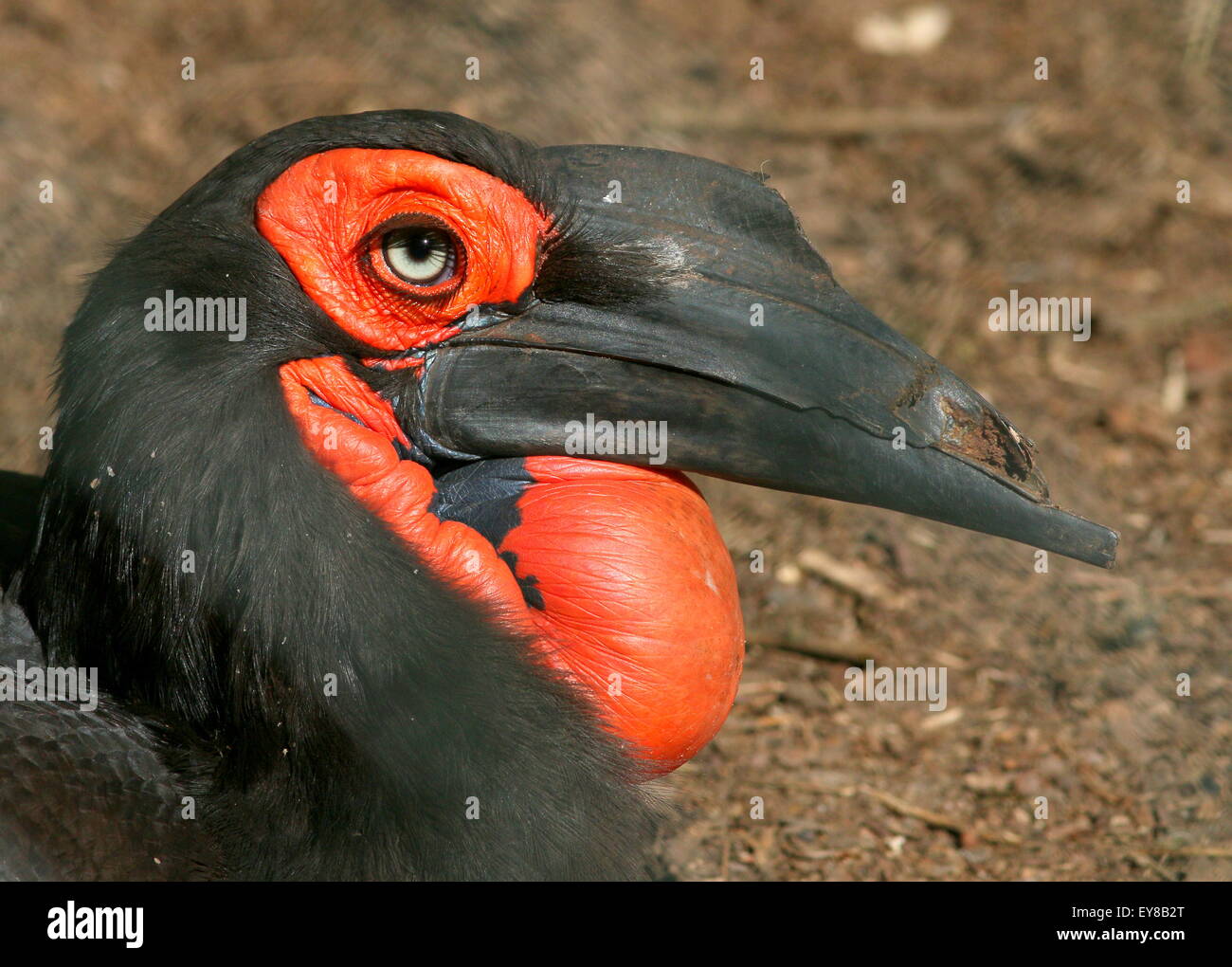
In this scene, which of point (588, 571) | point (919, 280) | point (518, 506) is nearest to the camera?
point (588, 571)

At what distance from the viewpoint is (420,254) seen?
8.11 ft

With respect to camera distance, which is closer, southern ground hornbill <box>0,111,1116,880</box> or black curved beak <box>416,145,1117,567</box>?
southern ground hornbill <box>0,111,1116,880</box>

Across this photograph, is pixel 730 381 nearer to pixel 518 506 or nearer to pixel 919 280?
pixel 518 506

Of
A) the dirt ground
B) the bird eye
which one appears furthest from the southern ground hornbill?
the dirt ground

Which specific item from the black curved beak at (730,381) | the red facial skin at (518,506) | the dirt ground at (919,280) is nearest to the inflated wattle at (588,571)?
the red facial skin at (518,506)

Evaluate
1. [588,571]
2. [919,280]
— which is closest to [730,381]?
[588,571]

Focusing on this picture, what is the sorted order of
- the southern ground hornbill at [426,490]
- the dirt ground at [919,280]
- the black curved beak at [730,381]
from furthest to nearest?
the dirt ground at [919,280], the black curved beak at [730,381], the southern ground hornbill at [426,490]

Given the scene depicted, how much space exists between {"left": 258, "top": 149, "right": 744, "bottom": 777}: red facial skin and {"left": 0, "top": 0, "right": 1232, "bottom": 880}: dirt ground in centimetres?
37

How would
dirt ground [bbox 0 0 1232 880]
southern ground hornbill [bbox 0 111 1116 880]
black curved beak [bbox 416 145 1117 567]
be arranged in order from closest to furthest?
1. southern ground hornbill [bbox 0 111 1116 880]
2. black curved beak [bbox 416 145 1117 567]
3. dirt ground [bbox 0 0 1232 880]

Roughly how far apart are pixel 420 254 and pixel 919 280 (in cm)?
311

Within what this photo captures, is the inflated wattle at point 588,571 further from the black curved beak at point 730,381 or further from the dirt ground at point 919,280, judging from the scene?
the dirt ground at point 919,280

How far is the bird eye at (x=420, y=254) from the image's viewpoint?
2455mm

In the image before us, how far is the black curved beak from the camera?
2.45 meters

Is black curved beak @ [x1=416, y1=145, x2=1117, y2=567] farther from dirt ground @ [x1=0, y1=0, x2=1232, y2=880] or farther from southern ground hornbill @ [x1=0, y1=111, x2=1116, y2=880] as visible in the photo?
dirt ground @ [x1=0, y1=0, x2=1232, y2=880]
